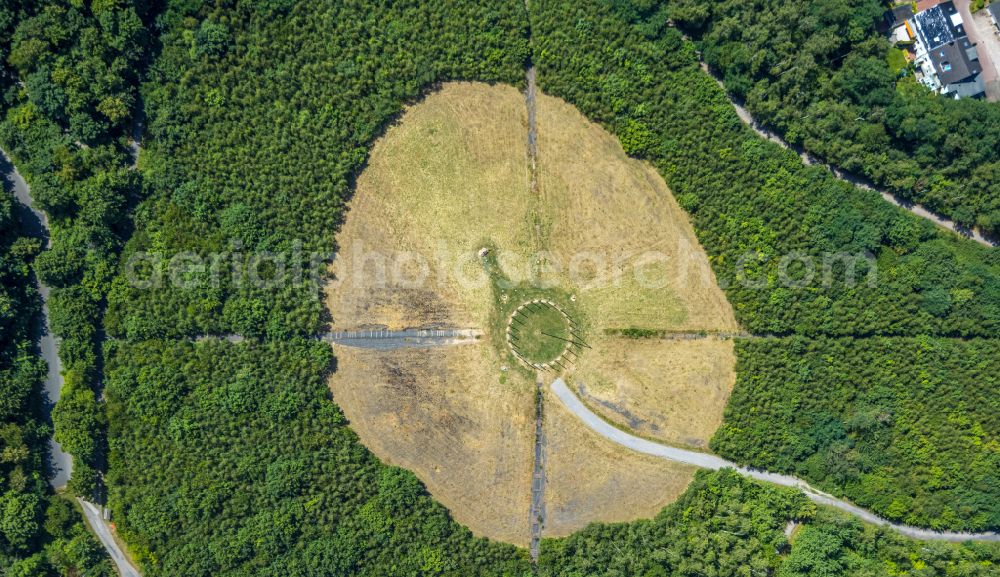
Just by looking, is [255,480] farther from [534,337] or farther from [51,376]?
[534,337]

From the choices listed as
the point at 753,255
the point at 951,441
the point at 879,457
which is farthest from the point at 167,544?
the point at 951,441

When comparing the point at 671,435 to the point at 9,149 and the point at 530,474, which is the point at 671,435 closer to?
the point at 530,474

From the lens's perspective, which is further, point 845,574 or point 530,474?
point 530,474

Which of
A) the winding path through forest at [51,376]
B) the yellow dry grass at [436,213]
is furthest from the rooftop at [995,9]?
the winding path through forest at [51,376]

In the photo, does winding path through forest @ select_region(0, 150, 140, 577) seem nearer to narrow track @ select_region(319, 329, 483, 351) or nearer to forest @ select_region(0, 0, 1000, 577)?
forest @ select_region(0, 0, 1000, 577)

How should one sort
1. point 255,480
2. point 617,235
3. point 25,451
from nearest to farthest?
point 25,451, point 255,480, point 617,235

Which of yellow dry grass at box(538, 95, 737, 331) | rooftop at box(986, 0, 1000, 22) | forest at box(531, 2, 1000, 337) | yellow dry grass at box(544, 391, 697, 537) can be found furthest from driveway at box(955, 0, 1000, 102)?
yellow dry grass at box(544, 391, 697, 537)

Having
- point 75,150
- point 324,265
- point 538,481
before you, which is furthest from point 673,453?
point 75,150
